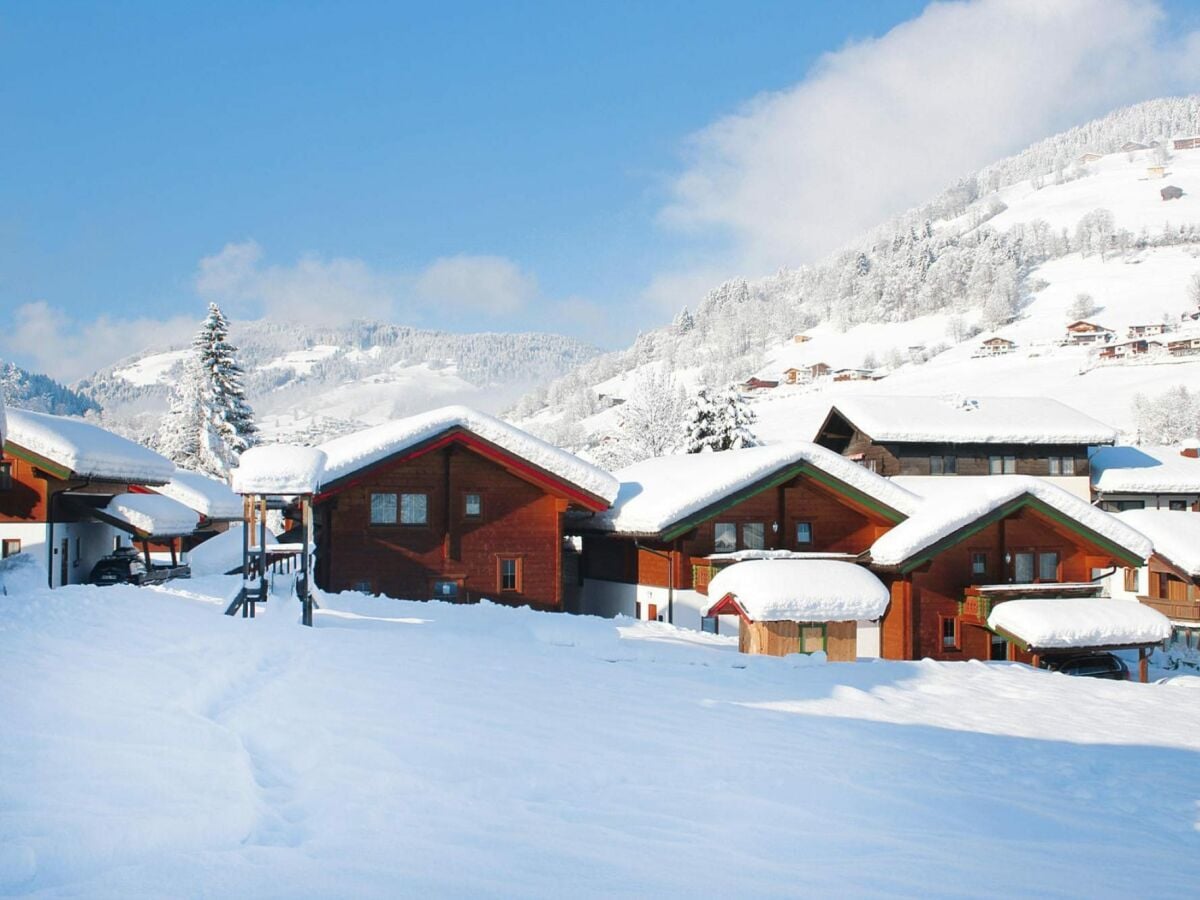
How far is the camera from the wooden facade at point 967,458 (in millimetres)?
47719


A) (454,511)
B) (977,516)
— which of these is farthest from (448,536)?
(977,516)

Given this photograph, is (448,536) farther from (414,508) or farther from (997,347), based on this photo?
(997,347)

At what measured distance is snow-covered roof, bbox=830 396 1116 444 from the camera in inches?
1858

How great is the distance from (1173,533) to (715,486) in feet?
75.5

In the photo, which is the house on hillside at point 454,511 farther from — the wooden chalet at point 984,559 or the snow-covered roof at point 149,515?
the wooden chalet at point 984,559

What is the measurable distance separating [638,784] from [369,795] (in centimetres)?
235

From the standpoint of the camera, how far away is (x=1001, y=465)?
159ft

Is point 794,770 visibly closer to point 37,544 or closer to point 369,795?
point 369,795

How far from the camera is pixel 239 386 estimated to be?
57.5 meters

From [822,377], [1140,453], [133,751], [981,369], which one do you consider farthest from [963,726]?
[822,377]

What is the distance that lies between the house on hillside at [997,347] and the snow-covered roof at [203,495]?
103382mm

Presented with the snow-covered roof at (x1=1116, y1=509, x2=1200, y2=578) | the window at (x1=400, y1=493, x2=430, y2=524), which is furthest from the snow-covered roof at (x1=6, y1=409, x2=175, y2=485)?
the snow-covered roof at (x1=1116, y1=509, x2=1200, y2=578)

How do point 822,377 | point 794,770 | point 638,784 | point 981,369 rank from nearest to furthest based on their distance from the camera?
point 638,784, point 794,770, point 981,369, point 822,377

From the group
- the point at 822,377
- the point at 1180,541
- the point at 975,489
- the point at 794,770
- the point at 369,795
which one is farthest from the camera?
the point at 822,377
